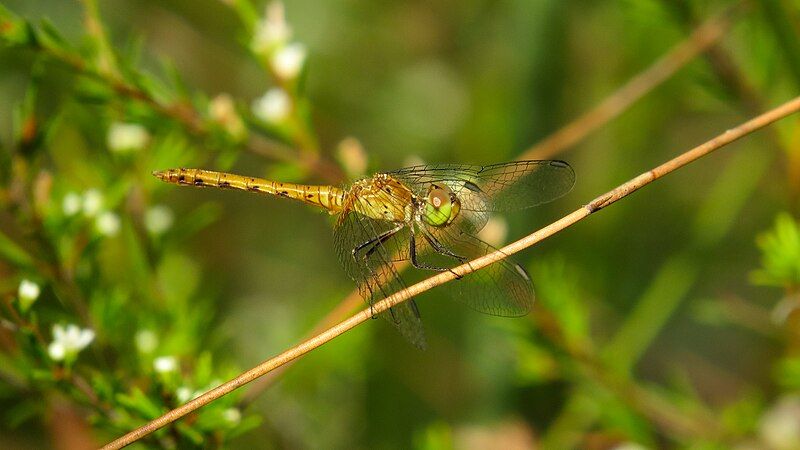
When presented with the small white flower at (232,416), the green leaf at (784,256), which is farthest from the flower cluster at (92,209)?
the green leaf at (784,256)

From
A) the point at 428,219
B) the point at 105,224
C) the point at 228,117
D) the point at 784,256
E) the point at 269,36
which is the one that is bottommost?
the point at 784,256

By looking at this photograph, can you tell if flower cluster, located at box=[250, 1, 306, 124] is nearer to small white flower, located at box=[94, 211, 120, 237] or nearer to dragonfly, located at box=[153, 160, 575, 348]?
dragonfly, located at box=[153, 160, 575, 348]

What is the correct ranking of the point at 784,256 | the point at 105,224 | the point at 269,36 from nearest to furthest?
the point at 784,256
the point at 105,224
the point at 269,36

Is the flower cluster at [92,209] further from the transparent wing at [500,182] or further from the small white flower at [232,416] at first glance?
the transparent wing at [500,182]

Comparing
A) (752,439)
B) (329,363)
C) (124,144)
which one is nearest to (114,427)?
(124,144)

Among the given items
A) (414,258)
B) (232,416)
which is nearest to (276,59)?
(414,258)

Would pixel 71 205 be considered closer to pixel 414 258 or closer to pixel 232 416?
pixel 232 416

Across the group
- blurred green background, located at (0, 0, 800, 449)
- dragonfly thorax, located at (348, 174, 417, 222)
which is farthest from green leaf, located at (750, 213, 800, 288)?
dragonfly thorax, located at (348, 174, 417, 222)

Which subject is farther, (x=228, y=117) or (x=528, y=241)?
(x=228, y=117)
